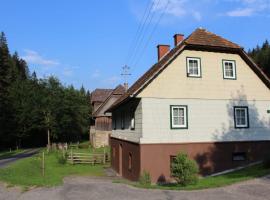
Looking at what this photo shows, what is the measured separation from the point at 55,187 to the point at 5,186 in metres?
2.89

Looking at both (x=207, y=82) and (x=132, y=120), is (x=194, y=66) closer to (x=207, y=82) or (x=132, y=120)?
(x=207, y=82)

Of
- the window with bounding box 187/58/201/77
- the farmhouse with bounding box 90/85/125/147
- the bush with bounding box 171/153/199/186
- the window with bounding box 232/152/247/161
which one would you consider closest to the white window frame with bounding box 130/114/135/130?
the window with bounding box 187/58/201/77

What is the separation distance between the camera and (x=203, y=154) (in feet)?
72.2

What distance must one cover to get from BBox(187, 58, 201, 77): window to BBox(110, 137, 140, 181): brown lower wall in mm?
5668

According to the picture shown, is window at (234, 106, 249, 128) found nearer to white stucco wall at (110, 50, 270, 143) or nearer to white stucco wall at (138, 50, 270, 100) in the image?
white stucco wall at (110, 50, 270, 143)

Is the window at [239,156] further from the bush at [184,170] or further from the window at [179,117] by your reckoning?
the bush at [184,170]

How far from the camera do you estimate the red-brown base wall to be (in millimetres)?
20656

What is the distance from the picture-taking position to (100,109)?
60.3m

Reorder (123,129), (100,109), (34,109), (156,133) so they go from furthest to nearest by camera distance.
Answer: (34,109) < (100,109) < (123,129) < (156,133)

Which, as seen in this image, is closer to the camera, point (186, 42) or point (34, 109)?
point (186, 42)

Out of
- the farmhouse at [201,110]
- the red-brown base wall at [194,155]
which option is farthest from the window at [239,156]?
the red-brown base wall at [194,155]

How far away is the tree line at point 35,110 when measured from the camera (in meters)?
69.6

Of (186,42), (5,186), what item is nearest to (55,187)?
(5,186)

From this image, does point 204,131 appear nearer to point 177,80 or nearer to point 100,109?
point 177,80
